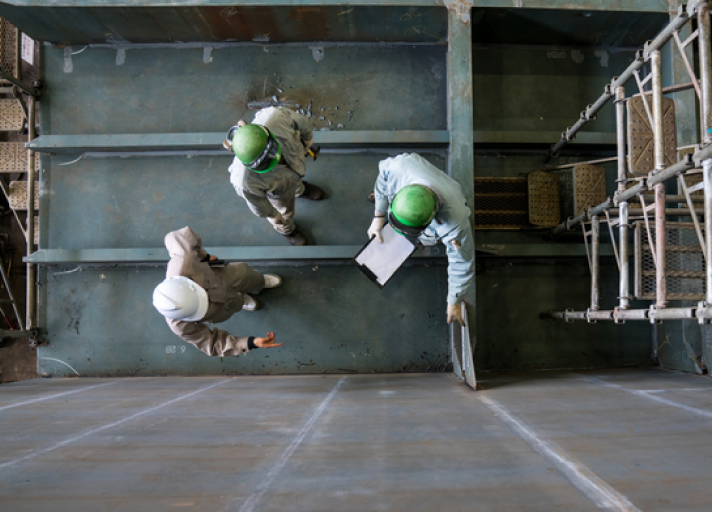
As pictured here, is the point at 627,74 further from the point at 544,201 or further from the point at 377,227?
the point at 377,227

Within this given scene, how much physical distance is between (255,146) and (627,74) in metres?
3.39

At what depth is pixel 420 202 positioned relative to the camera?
11.1 feet

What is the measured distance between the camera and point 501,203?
17.5 feet

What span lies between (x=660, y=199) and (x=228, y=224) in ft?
15.2


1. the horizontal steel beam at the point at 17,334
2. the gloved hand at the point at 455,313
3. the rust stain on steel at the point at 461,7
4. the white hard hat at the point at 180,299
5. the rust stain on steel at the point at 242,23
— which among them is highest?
the rust stain on steel at the point at 242,23

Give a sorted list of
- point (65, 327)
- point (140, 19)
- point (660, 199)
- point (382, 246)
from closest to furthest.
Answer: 1. point (660, 199)
2. point (382, 246)
3. point (140, 19)
4. point (65, 327)

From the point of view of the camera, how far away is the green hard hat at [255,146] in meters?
3.71

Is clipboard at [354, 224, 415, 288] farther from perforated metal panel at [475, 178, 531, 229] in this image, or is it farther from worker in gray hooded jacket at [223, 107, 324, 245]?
perforated metal panel at [475, 178, 531, 229]

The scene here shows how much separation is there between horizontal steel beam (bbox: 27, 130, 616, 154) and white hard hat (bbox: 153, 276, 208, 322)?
2114mm

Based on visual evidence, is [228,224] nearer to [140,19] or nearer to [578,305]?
[140,19]

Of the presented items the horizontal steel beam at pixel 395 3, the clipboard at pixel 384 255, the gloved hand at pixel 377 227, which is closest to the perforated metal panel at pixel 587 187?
the horizontal steel beam at pixel 395 3

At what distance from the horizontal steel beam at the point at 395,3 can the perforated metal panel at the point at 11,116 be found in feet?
5.07

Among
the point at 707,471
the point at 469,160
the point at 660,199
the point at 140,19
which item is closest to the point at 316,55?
the point at 140,19

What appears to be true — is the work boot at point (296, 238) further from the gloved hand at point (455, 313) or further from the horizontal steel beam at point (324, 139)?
the gloved hand at point (455, 313)
